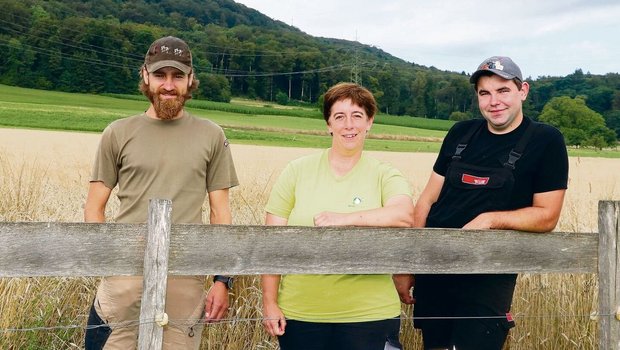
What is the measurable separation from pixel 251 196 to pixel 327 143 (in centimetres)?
4023

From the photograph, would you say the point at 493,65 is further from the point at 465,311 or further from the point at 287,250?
the point at 287,250

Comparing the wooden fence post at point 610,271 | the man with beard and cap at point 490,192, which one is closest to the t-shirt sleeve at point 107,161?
the man with beard and cap at point 490,192

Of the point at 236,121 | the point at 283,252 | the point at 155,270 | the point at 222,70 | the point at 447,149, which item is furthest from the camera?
the point at 222,70

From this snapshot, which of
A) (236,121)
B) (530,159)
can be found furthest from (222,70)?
(530,159)

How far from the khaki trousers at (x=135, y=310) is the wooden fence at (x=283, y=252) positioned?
403 mm

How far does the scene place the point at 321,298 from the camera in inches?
120

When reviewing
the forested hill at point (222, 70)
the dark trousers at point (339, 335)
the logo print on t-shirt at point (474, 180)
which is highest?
the forested hill at point (222, 70)

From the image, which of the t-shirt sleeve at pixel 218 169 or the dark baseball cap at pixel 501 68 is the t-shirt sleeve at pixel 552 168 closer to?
the dark baseball cap at pixel 501 68

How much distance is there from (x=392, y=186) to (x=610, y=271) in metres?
1.23

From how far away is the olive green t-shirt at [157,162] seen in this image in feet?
10.4

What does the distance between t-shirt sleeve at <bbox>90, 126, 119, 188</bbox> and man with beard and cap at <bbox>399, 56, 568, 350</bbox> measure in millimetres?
1721

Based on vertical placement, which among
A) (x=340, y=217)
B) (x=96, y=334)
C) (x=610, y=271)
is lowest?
(x=96, y=334)

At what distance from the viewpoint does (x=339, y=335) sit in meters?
3.01

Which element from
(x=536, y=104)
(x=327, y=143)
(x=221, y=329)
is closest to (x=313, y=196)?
(x=221, y=329)
